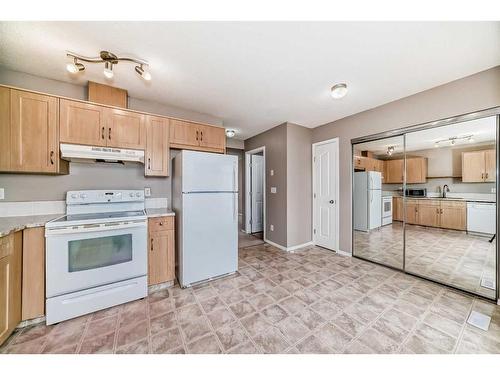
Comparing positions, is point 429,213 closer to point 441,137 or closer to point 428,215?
point 428,215

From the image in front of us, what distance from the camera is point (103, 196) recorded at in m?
2.25

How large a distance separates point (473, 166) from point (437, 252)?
1.36m

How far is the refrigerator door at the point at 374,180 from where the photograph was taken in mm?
2998

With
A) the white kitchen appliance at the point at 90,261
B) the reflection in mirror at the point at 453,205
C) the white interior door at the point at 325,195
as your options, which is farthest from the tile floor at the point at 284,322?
the white interior door at the point at 325,195

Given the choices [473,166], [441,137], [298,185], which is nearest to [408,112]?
[441,137]

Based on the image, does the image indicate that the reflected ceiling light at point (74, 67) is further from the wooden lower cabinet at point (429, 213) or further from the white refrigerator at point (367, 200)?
the wooden lower cabinet at point (429, 213)

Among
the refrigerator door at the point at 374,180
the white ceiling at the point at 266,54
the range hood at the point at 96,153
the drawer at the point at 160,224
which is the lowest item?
the drawer at the point at 160,224

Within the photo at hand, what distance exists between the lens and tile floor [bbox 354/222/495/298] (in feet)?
6.93

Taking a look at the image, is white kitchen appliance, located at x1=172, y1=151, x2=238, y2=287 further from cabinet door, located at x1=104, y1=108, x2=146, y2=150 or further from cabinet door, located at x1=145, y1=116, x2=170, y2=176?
cabinet door, located at x1=104, y1=108, x2=146, y2=150

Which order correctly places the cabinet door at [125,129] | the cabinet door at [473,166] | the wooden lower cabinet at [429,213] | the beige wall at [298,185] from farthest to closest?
the beige wall at [298,185] < the wooden lower cabinet at [429,213] < the cabinet door at [125,129] < the cabinet door at [473,166]

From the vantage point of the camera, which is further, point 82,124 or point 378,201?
point 378,201

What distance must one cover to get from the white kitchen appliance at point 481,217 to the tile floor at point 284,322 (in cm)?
80

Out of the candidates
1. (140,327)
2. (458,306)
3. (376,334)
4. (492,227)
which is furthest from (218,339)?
(492,227)

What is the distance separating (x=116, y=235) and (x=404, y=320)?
291 cm
